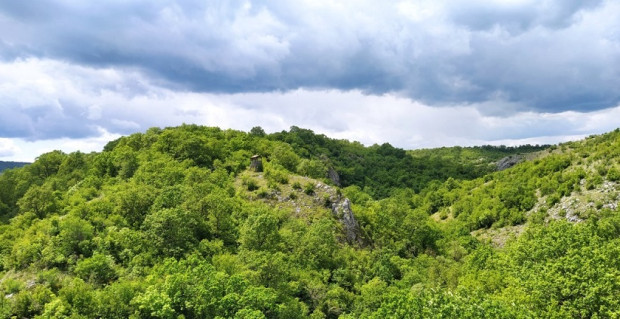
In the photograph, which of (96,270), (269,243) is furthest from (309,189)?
(96,270)

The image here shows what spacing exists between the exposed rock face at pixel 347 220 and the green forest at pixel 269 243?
0.48m

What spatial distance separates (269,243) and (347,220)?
25241mm

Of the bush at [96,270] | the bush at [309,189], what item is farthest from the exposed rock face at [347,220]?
the bush at [96,270]

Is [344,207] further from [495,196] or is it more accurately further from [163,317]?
[495,196]

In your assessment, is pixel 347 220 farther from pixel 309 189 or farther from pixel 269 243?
pixel 269 243

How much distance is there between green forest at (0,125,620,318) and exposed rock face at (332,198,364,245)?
1.57ft

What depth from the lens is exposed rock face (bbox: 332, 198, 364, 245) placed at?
3039 inches

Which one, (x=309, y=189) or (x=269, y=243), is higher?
(x=309, y=189)

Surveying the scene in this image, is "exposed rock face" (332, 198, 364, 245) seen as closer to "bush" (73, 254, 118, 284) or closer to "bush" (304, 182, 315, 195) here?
"bush" (304, 182, 315, 195)

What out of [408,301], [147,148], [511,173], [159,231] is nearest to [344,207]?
[159,231]

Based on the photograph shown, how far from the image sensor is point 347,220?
79000mm

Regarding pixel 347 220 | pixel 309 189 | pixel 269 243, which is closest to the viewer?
pixel 269 243

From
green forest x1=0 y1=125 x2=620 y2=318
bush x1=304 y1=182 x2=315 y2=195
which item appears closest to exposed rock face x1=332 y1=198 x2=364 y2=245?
green forest x1=0 y1=125 x2=620 y2=318

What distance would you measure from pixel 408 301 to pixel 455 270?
27.0 meters
